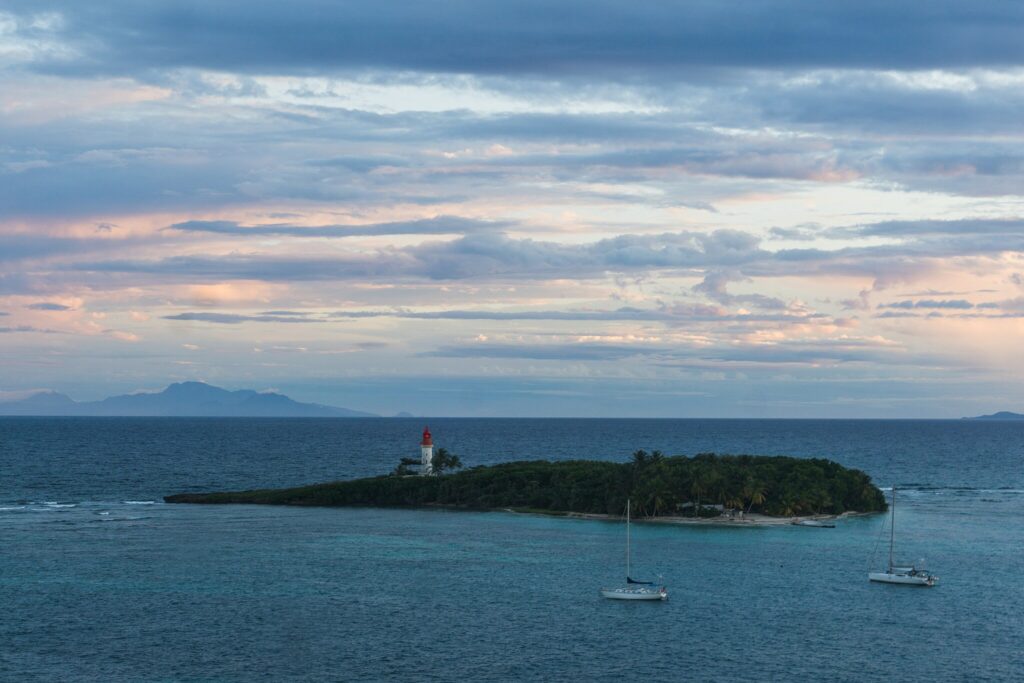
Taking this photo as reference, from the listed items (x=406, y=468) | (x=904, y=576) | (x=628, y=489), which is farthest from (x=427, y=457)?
(x=904, y=576)

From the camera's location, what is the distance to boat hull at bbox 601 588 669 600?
291 feet

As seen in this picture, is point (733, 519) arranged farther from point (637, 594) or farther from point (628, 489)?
point (637, 594)

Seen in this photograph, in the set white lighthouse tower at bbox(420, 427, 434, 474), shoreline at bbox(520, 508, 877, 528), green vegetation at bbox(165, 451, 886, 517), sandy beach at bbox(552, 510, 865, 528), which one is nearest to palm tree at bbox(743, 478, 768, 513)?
green vegetation at bbox(165, 451, 886, 517)

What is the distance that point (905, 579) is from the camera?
95.6 m

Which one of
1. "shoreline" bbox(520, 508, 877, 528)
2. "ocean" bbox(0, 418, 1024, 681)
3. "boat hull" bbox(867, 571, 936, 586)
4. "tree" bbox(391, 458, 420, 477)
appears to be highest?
"tree" bbox(391, 458, 420, 477)

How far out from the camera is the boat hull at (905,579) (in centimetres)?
9556

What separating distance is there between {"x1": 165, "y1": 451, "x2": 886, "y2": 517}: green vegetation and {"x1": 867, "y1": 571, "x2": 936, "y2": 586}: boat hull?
1548 inches

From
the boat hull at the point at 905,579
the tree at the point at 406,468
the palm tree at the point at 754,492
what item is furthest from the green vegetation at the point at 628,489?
the boat hull at the point at 905,579

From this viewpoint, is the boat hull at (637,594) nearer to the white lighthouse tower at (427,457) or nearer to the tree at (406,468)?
the tree at (406,468)

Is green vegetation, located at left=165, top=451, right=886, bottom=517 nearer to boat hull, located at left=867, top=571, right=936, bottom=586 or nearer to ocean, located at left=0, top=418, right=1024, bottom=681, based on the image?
ocean, located at left=0, top=418, right=1024, bottom=681

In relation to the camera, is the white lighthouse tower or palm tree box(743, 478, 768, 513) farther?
the white lighthouse tower

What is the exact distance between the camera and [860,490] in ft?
482

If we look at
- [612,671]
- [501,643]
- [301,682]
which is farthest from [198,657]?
[612,671]

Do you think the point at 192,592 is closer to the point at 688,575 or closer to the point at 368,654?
the point at 368,654
